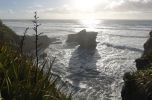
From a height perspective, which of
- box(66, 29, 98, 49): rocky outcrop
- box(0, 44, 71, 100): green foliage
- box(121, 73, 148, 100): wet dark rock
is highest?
box(0, 44, 71, 100): green foliage

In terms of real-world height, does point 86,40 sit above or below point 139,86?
below

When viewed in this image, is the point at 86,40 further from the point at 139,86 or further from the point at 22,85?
the point at 22,85

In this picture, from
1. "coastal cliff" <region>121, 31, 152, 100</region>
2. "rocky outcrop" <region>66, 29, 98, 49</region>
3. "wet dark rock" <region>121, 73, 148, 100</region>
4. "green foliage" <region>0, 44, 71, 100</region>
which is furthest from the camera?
"rocky outcrop" <region>66, 29, 98, 49</region>

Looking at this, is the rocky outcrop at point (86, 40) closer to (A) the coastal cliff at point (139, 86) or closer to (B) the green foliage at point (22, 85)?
(A) the coastal cliff at point (139, 86)

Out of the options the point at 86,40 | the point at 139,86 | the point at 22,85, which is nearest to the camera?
the point at 22,85

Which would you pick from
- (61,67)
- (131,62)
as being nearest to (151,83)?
(61,67)

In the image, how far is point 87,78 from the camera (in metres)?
23.7

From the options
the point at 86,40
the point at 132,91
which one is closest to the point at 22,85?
the point at 132,91

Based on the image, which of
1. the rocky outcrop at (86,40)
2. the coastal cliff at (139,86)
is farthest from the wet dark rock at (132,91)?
the rocky outcrop at (86,40)

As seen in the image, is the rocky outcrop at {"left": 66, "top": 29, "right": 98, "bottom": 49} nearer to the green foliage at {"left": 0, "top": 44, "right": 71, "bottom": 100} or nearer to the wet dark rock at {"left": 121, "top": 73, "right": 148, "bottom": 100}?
the wet dark rock at {"left": 121, "top": 73, "right": 148, "bottom": 100}

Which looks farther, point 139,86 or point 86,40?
point 86,40

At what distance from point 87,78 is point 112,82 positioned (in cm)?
253

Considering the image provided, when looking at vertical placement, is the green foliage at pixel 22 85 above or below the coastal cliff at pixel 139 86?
above

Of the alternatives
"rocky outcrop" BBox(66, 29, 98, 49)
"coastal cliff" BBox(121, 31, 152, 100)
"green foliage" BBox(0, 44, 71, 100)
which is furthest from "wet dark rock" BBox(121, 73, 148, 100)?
"rocky outcrop" BBox(66, 29, 98, 49)
